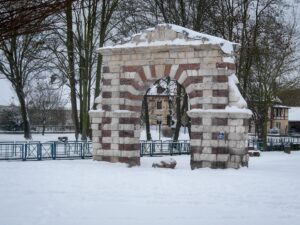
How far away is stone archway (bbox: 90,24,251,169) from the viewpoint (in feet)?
54.2

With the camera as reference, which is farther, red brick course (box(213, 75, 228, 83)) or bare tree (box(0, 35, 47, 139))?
bare tree (box(0, 35, 47, 139))

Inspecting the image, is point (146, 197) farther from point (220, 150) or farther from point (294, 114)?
point (294, 114)

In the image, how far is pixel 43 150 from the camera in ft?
73.4

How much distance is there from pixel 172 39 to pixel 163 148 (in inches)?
484

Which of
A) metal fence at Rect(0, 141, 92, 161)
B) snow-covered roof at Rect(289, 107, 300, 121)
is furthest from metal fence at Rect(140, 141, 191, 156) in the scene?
snow-covered roof at Rect(289, 107, 300, 121)

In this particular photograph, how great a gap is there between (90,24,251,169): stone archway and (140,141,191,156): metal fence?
767 centimetres

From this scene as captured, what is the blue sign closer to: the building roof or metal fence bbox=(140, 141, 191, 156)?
the building roof

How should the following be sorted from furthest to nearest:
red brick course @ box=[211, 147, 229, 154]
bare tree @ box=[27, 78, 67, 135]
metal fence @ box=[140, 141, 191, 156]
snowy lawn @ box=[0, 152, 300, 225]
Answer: bare tree @ box=[27, 78, 67, 135]
metal fence @ box=[140, 141, 191, 156]
red brick course @ box=[211, 147, 229, 154]
snowy lawn @ box=[0, 152, 300, 225]

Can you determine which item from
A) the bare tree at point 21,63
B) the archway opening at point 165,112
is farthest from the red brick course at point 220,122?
the bare tree at point 21,63

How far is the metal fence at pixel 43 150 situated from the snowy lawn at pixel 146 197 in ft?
14.4

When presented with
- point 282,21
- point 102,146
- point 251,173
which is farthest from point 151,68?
point 282,21

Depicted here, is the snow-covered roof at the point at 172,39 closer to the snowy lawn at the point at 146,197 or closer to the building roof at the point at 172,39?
the building roof at the point at 172,39

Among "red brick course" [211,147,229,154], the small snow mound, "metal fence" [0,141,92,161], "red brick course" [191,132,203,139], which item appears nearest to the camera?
"red brick course" [211,147,229,154]

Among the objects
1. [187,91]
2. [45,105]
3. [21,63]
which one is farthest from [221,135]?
[45,105]
